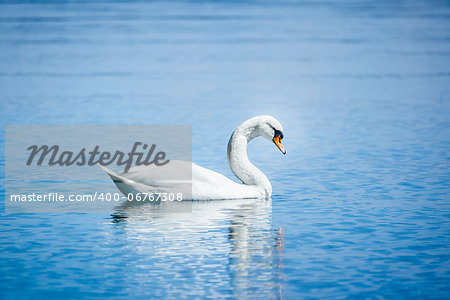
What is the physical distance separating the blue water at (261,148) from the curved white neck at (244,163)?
0.31 meters

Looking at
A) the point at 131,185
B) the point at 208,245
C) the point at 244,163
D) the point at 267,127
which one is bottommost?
the point at 208,245

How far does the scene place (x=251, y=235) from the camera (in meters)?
8.91

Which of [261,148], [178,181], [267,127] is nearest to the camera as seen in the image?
[178,181]

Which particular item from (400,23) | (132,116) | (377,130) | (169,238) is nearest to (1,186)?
(169,238)

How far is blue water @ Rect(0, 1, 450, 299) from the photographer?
7.55 m

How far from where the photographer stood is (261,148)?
15102mm

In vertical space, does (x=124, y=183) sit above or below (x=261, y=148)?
below

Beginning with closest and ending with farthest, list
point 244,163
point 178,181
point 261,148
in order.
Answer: point 178,181, point 244,163, point 261,148

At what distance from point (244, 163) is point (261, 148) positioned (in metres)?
4.05

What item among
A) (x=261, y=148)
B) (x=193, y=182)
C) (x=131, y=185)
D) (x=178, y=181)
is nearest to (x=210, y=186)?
(x=193, y=182)

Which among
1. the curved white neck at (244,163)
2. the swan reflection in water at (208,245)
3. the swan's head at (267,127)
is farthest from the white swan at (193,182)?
the swan's head at (267,127)

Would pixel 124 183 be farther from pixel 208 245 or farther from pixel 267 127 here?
pixel 208 245

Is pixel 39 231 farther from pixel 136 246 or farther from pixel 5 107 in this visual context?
pixel 5 107

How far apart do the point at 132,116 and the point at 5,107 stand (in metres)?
3.08
